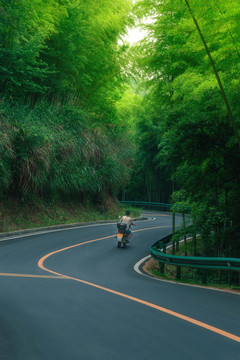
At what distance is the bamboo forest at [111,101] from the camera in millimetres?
11383

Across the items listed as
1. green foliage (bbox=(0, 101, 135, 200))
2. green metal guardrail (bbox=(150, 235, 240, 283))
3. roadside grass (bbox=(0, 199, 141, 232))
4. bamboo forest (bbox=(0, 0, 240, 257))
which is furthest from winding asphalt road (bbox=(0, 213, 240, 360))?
green foliage (bbox=(0, 101, 135, 200))

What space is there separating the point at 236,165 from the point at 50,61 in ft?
47.8

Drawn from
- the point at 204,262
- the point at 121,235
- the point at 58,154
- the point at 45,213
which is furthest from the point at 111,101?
the point at 204,262

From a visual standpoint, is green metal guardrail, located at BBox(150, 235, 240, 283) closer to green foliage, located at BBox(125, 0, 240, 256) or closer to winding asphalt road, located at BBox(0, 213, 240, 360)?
winding asphalt road, located at BBox(0, 213, 240, 360)

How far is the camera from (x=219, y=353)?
4043mm

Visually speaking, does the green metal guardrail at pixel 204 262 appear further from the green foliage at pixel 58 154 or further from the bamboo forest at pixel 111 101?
the green foliage at pixel 58 154

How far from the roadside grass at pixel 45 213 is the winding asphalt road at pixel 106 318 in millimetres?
8145

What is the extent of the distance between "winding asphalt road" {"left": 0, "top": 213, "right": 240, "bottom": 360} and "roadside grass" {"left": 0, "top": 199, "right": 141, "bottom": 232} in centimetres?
815

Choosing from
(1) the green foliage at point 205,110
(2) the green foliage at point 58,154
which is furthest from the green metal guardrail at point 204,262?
(2) the green foliage at point 58,154

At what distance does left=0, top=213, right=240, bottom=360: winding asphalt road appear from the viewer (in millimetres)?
4113

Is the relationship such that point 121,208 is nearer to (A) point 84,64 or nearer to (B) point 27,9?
(A) point 84,64

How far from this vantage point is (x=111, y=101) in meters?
28.9

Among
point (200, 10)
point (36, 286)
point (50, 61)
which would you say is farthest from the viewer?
point (50, 61)

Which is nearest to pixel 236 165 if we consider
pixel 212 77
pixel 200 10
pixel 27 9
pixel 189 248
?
pixel 212 77
